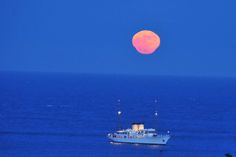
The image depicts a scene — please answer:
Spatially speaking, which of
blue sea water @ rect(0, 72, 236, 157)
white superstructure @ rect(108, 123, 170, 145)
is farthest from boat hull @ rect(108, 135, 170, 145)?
blue sea water @ rect(0, 72, 236, 157)

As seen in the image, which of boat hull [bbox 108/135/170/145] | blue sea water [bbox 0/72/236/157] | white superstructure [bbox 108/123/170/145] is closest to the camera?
blue sea water [bbox 0/72/236/157]

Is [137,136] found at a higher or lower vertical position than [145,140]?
higher

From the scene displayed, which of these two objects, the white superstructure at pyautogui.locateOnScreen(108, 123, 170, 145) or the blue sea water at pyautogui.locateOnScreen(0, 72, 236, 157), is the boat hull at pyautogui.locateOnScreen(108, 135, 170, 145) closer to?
the white superstructure at pyautogui.locateOnScreen(108, 123, 170, 145)

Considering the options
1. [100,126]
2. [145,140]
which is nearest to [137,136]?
[145,140]

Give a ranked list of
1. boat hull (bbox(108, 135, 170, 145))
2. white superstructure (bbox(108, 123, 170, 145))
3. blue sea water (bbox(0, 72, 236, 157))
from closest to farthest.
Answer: blue sea water (bbox(0, 72, 236, 157)) → boat hull (bbox(108, 135, 170, 145)) → white superstructure (bbox(108, 123, 170, 145))

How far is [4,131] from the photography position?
387 feet

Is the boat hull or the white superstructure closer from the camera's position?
the boat hull

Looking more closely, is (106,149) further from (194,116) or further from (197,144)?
(194,116)

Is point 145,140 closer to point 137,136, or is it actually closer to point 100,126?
point 137,136

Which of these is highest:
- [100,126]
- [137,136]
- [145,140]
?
[100,126]

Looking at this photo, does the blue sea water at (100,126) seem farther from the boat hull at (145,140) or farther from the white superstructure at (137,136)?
the white superstructure at (137,136)

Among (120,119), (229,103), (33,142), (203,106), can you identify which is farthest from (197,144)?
(229,103)

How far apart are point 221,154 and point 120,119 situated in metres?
43.5

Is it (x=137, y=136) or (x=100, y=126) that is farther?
(x=100, y=126)
